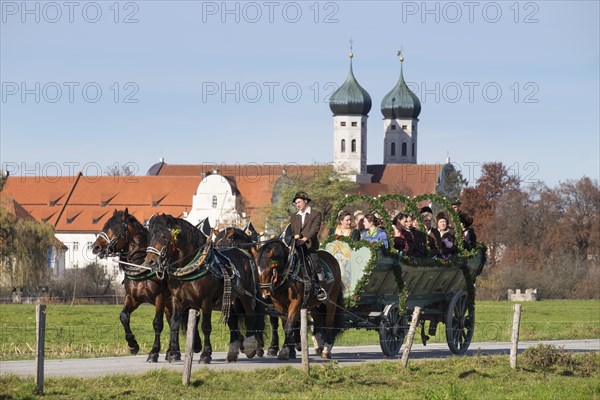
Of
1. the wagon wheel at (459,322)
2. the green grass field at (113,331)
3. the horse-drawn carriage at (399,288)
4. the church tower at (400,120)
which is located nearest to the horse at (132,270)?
the green grass field at (113,331)

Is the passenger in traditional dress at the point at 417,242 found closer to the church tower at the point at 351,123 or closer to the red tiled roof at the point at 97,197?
the red tiled roof at the point at 97,197

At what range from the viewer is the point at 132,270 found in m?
20.3

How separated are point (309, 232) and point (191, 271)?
2087 millimetres

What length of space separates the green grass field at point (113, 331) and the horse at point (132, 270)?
7.87ft

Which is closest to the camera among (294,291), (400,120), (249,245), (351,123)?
(294,291)

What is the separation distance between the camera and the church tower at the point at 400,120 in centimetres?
18575

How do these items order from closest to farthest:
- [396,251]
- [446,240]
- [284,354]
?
[284,354] < [396,251] < [446,240]

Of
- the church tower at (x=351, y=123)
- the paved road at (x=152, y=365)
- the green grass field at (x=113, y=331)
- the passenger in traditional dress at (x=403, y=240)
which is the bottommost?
the green grass field at (x=113, y=331)

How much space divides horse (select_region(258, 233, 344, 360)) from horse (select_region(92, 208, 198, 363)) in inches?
61.9

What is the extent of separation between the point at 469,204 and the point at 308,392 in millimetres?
89451

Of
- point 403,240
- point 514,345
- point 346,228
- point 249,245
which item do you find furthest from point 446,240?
point 249,245

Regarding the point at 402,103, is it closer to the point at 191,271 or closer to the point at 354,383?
the point at 191,271

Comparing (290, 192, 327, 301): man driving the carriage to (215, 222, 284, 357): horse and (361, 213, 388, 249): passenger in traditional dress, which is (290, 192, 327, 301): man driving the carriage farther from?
(361, 213, 388, 249): passenger in traditional dress

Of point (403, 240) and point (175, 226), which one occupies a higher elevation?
point (175, 226)
